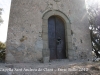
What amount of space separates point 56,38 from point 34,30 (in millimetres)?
1442

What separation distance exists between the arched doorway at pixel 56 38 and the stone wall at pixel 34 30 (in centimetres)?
53

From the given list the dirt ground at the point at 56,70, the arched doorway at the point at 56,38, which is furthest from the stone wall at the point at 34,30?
the dirt ground at the point at 56,70

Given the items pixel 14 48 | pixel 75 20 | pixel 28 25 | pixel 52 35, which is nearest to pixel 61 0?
pixel 75 20

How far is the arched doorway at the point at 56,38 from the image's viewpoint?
6.02 meters

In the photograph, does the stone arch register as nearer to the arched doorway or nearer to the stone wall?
the stone wall

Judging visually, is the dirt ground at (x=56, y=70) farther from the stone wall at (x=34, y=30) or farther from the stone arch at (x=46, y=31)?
the stone arch at (x=46, y=31)

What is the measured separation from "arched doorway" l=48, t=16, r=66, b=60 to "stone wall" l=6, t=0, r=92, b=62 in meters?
0.53

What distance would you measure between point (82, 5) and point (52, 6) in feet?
7.92

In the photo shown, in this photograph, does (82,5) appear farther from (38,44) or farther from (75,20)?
A: (38,44)

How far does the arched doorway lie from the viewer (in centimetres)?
602

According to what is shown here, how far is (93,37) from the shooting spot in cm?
869

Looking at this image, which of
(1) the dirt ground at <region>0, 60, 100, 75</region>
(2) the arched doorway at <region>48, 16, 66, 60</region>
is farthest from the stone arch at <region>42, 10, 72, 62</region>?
(1) the dirt ground at <region>0, 60, 100, 75</region>

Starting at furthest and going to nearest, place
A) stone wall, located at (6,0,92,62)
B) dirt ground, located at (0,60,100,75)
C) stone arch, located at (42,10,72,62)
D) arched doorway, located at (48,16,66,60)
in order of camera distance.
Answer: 1. arched doorway, located at (48,16,66,60)
2. stone arch, located at (42,10,72,62)
3. stone wall, located at (6,0,92,62)
4. dirt ground, located at (0,60,100,75)

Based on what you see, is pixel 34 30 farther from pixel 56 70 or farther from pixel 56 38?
pixel 56 70
